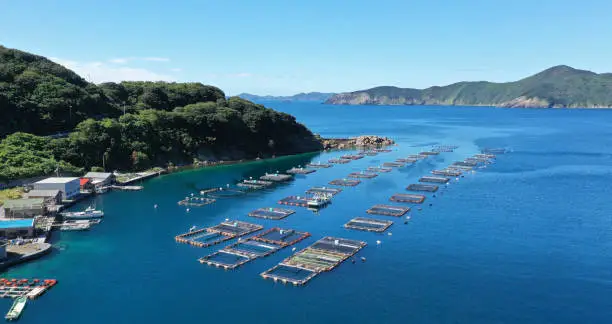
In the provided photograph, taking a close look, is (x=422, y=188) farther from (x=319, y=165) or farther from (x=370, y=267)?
(x=370, y=267)

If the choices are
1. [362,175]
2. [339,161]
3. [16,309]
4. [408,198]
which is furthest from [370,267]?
[339,161]

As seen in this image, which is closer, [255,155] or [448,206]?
[448,206]

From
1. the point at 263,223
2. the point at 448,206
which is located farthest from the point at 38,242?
the point at 448,206

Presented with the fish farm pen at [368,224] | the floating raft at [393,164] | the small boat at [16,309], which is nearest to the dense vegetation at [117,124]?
the floating raft at [393,164]

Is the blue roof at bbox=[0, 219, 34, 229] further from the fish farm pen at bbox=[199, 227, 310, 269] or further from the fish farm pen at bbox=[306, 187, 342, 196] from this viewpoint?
the fish farm pen at bbox=[306, 187, 342, 196]

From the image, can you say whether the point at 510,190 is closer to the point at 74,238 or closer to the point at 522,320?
the point at 522,320

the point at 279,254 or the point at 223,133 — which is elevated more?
the point at 223,133

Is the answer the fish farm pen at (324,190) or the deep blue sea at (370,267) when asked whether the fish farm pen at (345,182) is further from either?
the deep blue sea at (370,267)
